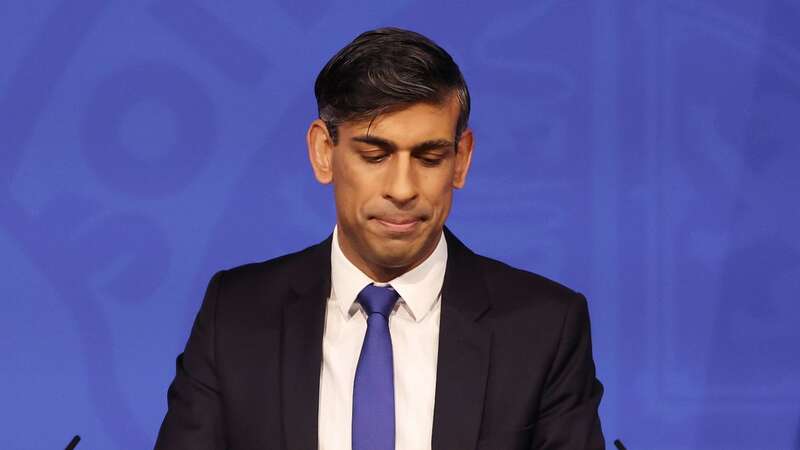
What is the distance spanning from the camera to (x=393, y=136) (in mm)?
1583

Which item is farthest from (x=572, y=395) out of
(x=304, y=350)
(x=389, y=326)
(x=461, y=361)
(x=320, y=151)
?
(x=320, y=151)

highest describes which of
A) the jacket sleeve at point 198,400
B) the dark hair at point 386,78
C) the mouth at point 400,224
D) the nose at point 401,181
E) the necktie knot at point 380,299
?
the dark hair at point 386,78

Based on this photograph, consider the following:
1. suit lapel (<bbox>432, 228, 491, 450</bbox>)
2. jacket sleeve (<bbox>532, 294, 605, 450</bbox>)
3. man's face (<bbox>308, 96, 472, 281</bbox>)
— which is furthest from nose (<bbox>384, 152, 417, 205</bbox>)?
jacket sleeve (<bbox>532, 294, 605, 450</bbox>)

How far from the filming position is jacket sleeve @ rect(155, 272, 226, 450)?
5.56 ft

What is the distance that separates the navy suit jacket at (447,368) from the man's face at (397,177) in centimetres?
14

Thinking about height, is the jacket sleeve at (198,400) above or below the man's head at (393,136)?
below

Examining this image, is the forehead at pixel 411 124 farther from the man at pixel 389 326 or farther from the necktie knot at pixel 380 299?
the necktie knot at pixel 380 299

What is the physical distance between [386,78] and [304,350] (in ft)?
1.32

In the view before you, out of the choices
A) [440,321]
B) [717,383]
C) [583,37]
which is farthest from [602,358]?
[440,321]

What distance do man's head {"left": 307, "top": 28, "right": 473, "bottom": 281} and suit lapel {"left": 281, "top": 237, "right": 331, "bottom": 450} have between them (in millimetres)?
131

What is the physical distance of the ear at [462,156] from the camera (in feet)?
5.51

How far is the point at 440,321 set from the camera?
1.72m

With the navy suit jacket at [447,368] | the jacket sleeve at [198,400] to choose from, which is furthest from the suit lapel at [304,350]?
the jacket sleeve at [198,400]

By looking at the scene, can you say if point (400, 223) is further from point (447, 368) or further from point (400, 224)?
point (447, 368)
